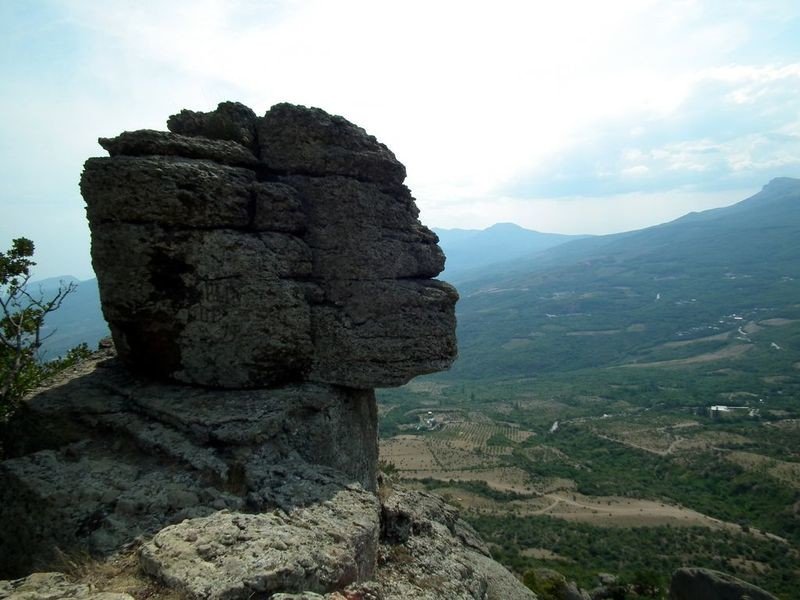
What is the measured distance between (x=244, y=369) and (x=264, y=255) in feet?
9.90

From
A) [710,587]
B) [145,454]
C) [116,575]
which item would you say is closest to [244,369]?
[145,454]

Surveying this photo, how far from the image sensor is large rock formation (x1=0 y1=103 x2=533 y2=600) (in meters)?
9.81

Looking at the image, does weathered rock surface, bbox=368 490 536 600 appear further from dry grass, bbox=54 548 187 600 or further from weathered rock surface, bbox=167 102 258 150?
weathered rock surface, bbox=167 102 258 150

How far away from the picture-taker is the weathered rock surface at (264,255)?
13.1 metres

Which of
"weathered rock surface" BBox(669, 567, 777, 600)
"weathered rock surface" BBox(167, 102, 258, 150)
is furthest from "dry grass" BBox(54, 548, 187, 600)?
"weathered rock surface" BBox(669, 567, 777, 600)

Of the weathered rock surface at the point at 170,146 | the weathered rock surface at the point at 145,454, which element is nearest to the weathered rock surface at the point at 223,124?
the weathered rock surface at the point at 170,146

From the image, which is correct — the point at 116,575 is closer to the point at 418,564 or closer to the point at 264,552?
the point at 264,552

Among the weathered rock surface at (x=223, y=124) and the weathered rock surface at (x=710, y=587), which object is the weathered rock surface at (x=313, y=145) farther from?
the weathered rock surface at (x=710, y=587)

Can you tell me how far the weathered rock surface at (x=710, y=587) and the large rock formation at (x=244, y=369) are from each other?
26179mm

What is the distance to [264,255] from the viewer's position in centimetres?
1380

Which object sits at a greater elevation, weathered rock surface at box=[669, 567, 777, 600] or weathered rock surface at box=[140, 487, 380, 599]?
weathered rock surface at box=[140, 487, 380, 599]

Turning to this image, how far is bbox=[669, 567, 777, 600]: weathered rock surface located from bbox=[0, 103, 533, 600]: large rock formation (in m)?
26.2

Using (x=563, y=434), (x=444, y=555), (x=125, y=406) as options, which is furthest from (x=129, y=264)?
(x=563, y=434)

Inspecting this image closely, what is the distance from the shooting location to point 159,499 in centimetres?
1023
